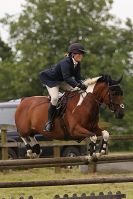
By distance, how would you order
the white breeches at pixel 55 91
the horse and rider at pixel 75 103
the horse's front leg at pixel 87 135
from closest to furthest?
the horse's front leg at pixel 87 135 → the horse and rider at pixel 75 103 → the white breeches at pixel 55 91

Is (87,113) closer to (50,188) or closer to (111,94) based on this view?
(111,94)

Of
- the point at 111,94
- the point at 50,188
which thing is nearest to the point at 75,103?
the point at 111,94

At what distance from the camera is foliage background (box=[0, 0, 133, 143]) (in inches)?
1789

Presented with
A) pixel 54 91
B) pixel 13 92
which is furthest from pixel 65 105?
pixel 13 92

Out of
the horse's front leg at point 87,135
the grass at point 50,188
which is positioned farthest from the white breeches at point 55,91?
the grass at point 50,188

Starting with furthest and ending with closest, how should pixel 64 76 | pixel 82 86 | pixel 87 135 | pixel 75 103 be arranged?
1. pixel 75 103
2. pixel 82 86
3. pixel 64 76
4. pixel 87 135

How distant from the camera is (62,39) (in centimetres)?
4722

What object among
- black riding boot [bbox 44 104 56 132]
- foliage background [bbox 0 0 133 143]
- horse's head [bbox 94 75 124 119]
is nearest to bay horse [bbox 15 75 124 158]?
horse's head [bbox 94 75 124 119]

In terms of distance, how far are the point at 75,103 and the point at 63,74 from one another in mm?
638

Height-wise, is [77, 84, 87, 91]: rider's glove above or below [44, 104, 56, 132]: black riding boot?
above

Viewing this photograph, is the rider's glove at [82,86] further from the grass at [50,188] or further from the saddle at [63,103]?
the grass at [50,188]

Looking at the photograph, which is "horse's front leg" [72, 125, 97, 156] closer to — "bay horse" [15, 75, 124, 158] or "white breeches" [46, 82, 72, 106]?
"bay horse" [15, 75, 124, 158]

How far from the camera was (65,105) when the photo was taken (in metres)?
11.4

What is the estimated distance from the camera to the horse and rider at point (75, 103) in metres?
10.9
